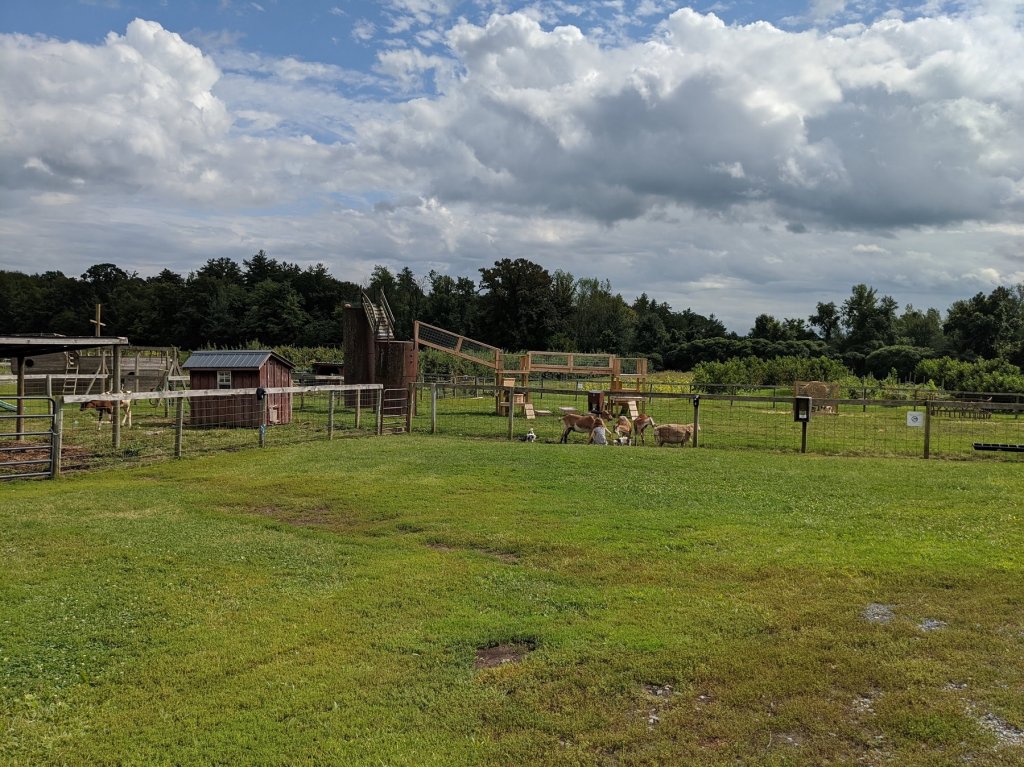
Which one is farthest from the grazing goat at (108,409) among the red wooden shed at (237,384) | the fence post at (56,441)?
the fence post at (56,441)

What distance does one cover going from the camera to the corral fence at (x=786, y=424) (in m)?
17.7

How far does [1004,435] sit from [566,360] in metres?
15.9

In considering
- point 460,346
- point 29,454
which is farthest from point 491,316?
point 29,454

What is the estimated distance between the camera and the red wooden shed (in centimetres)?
2247

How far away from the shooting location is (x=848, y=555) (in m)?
7.72

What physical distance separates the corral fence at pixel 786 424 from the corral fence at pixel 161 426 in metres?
2.88

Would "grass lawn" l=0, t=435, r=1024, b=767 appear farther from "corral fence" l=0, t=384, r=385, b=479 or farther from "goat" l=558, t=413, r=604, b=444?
"goat" l=558, t=413, r=604, b=444

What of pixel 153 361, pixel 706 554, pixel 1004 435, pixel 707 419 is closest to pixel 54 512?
pixel 706 554

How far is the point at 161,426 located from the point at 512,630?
18.8 meters

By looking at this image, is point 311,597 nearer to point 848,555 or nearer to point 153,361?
point 848,555

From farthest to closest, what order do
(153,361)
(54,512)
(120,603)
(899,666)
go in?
1. (153,361)
2. (54,512)
3. (120,603)
4. (899,666)

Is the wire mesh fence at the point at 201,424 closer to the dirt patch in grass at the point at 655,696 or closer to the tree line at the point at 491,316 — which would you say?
the dirt patch in grass at the point at 655,696

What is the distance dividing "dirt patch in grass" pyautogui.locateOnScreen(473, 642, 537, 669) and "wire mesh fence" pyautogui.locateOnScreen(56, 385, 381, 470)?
9.64 metres

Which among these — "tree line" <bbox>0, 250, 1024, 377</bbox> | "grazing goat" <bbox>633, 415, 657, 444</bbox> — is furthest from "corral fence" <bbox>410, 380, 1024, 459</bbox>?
"tree line" <bbox>0, 250, 1024, 377</bbox>
